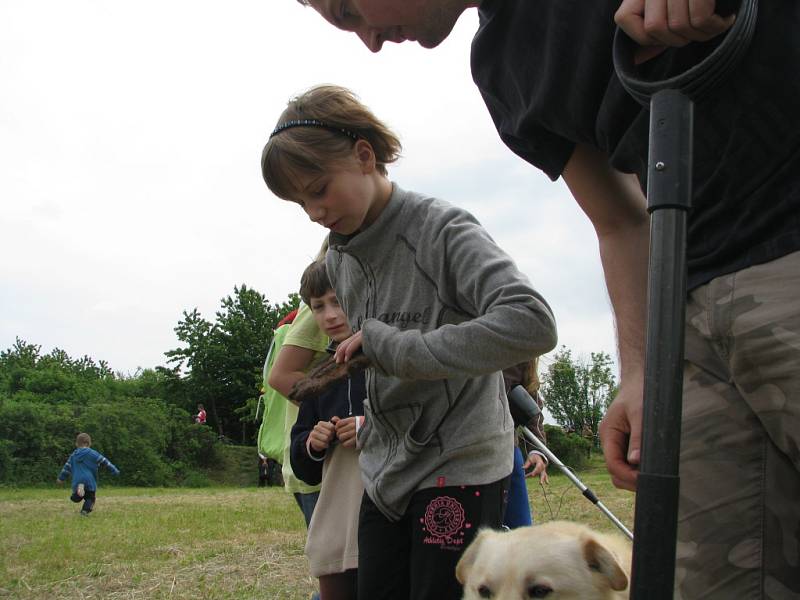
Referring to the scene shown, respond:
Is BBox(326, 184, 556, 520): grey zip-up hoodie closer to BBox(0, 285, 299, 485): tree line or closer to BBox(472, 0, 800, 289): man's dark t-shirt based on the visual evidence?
BBox(472, 0, 800, 289): man's dark t-shirt

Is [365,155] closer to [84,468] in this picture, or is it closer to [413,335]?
[413,335]

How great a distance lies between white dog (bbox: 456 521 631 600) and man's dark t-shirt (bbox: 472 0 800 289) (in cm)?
153

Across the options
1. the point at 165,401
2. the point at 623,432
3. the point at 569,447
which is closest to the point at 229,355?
the point at 165,401

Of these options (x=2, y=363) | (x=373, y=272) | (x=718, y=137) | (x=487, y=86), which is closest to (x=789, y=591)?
(x=718, y=137)

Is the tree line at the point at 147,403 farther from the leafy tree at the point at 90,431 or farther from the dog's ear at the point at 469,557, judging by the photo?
the dog's ear at the point at 469,557

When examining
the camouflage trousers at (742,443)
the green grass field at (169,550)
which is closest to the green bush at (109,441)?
the green grass field at (169,550)

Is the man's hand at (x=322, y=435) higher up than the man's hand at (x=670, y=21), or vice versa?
the man's hand at (x=670, y=21)

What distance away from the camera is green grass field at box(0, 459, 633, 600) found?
251 inches

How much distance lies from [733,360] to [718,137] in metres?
0.37

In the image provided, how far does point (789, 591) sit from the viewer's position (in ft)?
4.03

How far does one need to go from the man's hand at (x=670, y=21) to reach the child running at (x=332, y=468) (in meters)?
2.12

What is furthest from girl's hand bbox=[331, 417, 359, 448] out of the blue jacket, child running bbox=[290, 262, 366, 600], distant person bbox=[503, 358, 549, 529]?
the blue jacket

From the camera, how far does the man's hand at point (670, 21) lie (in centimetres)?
101

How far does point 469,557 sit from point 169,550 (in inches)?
271
